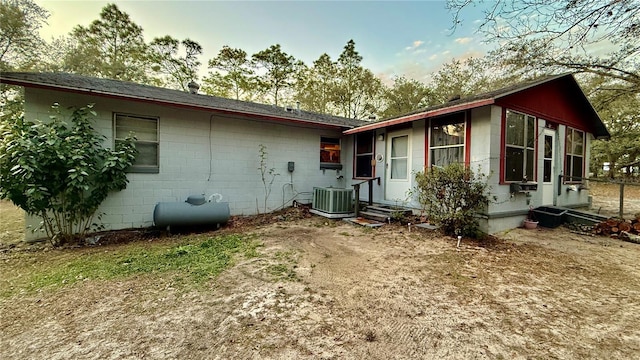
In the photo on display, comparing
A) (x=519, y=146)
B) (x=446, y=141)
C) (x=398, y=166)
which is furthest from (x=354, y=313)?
(x=519, y=146)

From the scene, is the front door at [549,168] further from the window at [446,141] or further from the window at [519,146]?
the window at [446,141]

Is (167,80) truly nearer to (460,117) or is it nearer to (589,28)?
(460,117)

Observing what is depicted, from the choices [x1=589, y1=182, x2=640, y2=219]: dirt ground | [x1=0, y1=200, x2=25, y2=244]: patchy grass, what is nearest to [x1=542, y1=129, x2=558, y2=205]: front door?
[x1=589, y1=182, x2=640, y2=219]: dirt ground

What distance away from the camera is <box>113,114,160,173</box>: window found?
17.5 feet

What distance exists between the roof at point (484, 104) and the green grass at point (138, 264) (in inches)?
174

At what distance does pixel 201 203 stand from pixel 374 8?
8200mm

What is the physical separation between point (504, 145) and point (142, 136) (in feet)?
25.4

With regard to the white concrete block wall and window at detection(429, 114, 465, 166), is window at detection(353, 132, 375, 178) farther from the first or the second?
window at detection(429, 114, 465, 166)

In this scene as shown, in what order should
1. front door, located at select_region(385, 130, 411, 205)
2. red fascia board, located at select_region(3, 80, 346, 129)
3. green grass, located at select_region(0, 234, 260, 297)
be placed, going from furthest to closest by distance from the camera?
1. front door, located at select_region(385, 130, 411, 205)
2. red fascia board, located at select_region(3, 80, 346, 129)
3. green grass, located at select_region(0, 234, 260, 297)

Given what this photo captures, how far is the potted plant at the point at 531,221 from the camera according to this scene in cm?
563

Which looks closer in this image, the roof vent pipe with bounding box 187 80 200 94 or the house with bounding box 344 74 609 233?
the house with bounding box 344 74 609 233

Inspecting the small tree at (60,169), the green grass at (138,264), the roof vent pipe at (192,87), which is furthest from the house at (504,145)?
the small tree at (60,169)

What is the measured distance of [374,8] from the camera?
8406 millimetres

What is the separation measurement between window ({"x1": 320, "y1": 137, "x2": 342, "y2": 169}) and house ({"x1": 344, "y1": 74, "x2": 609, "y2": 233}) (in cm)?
65
